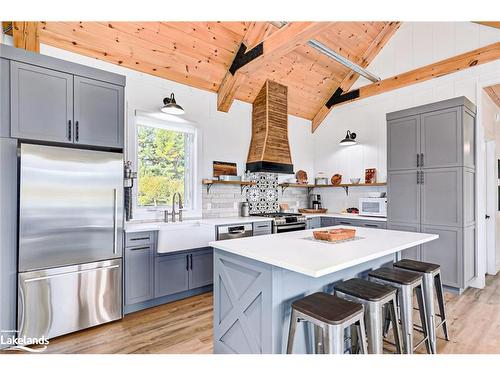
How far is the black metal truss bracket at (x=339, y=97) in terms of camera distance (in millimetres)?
5204

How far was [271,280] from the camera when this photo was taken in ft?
5.37

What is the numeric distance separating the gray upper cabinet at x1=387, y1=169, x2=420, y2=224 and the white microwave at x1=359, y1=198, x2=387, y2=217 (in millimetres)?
289

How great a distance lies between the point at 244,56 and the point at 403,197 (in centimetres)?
305

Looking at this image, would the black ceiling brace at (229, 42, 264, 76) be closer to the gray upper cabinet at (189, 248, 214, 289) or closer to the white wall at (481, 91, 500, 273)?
the gray upper cabinet at (189, 248, 214, 289)

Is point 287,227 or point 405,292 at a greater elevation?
point 287,227

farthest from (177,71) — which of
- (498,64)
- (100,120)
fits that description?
(498,64)

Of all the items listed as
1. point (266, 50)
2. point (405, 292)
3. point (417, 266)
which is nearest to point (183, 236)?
point (405, 292)

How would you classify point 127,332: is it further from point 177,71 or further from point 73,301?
point 177,71

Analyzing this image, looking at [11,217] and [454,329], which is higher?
[11,217]

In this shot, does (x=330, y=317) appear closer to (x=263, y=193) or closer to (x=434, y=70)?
(x=263, y=193)

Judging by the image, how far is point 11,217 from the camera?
226 centimetres
